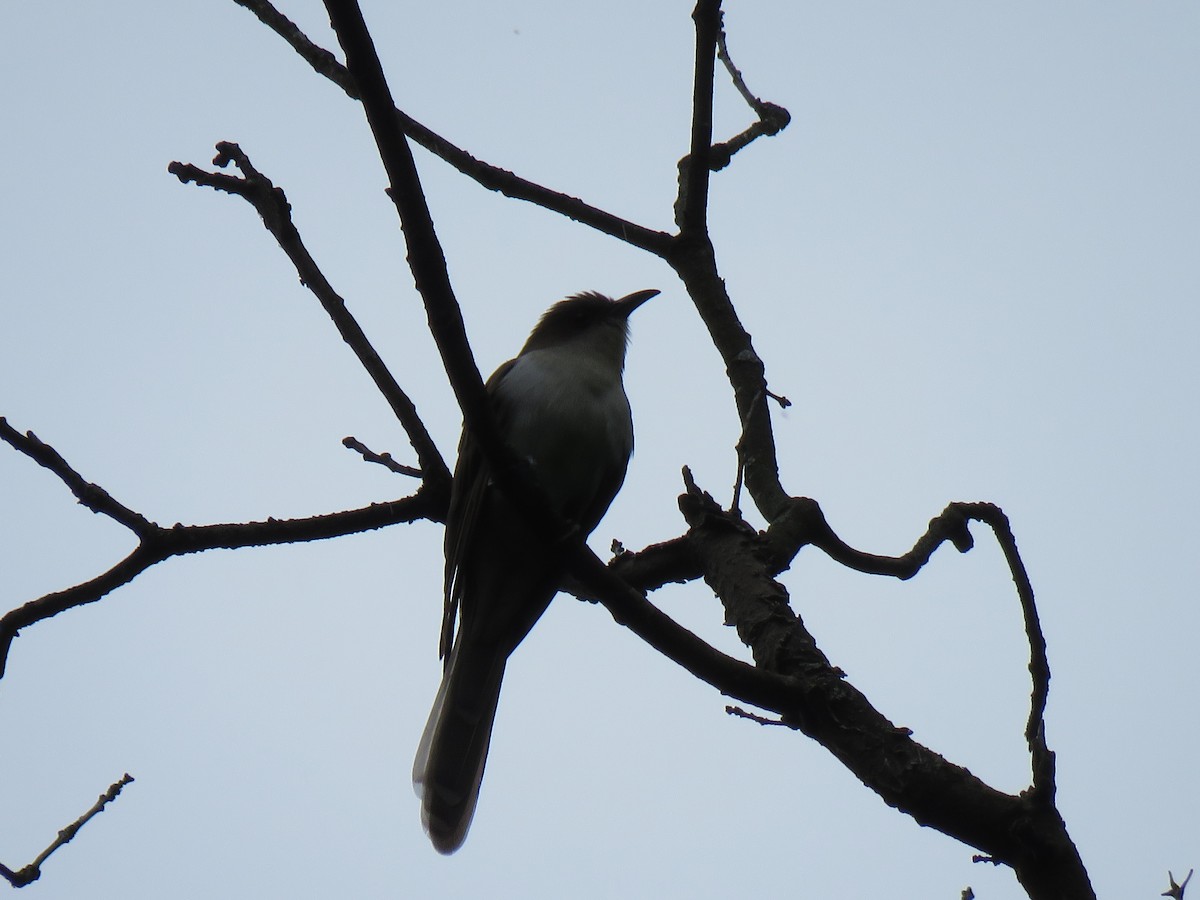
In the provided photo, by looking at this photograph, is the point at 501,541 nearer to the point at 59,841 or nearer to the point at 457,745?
the point at 457,745

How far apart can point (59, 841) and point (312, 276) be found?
208 centimetres

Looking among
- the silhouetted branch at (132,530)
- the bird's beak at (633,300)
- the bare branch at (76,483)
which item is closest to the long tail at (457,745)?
the silhouetted branch at (132,530)

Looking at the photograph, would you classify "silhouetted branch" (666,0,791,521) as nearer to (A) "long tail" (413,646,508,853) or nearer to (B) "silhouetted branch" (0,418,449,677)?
(B) "silhouetted branch" (0,418,449,677)

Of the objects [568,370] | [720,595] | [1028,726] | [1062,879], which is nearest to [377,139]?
[720,595]

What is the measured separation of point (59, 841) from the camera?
12.3ft

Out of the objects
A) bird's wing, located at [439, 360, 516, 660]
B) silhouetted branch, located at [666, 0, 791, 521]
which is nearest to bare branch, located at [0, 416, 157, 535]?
bird's wing, located at [439, 360, 516, 660]

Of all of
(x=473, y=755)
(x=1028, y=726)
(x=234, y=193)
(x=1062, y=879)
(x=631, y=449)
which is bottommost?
(x=1062, y=879)

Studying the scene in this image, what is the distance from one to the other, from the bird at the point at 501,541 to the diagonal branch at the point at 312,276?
105 centimetres

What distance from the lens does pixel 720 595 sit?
375cm

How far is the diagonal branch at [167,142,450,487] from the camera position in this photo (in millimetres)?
3771

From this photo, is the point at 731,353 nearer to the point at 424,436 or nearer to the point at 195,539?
the point at 424,436

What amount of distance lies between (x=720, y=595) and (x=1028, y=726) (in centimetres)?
118

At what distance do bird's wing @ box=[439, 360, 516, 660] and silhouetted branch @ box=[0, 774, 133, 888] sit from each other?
1.50 meters

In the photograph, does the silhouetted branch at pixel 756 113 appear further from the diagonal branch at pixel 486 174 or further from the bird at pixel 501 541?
the bird at pixel 501 541
